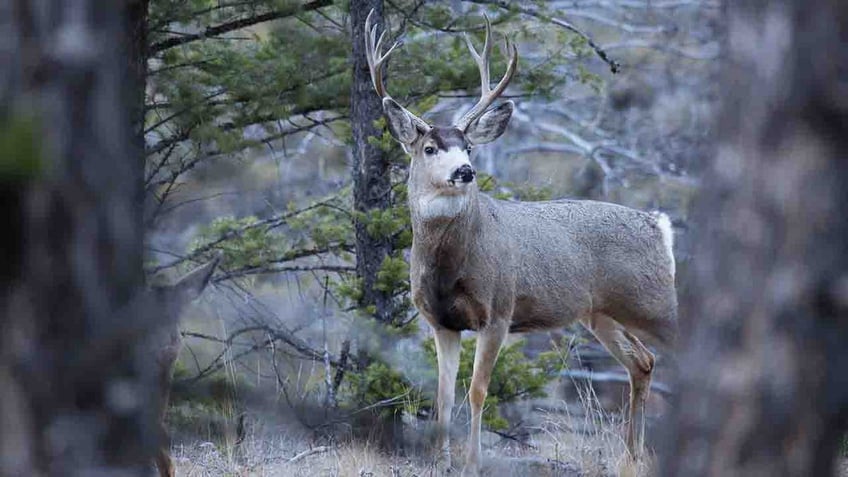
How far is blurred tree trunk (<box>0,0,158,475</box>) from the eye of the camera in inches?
123

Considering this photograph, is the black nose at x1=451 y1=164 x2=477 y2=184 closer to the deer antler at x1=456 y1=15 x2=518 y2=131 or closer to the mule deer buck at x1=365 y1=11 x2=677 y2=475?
the mule deer buck at x1=365 y1=11 x2=677 y2=475

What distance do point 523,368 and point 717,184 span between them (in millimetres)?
7534

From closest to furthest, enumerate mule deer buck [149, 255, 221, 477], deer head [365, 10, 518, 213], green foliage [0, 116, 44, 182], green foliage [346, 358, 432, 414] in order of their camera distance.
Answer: green foliage [0, 116, 44, 182], mule deer buck [149, 255, 221, 477], deer head [365, 10, 518, 213], green foliage [346, 358, 432, 414]

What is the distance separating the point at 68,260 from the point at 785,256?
1813 mm

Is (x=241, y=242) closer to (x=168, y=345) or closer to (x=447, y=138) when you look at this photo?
(x=447, y=138)

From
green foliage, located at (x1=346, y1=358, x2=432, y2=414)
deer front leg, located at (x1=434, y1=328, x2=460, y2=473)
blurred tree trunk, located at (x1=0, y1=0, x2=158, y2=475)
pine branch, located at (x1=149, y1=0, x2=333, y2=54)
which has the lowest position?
green foliage, located at (x1=346, y1=358, x2=432, y2=414)

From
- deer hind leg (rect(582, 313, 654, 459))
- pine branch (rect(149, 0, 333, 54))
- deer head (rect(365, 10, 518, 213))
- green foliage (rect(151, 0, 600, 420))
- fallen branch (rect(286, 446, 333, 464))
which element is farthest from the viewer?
deer hind leg (rect(582, 313, 654, 459))

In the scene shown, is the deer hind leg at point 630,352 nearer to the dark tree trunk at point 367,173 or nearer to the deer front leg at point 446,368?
the deer front leg at point 446,368

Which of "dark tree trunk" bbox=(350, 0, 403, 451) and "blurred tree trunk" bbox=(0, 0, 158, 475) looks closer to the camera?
"blurred tree trunk" bbox=(0, 0, 158, 475)

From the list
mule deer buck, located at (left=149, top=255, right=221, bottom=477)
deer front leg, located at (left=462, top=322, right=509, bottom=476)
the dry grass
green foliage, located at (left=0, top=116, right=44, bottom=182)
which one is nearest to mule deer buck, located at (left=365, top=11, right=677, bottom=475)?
deer front leg, located at (left=462, top=322, right=509, bottom=476)

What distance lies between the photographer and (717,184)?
11.3ft

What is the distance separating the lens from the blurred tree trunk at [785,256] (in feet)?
10.6

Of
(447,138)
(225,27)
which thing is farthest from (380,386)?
(225,27)

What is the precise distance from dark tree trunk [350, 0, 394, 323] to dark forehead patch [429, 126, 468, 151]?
66.8 inches
